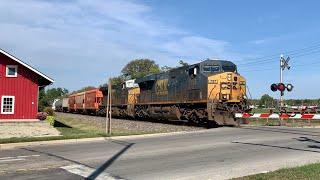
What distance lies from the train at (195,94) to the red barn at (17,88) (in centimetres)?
894

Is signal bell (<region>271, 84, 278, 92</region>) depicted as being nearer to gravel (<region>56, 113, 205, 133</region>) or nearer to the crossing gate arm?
the crossing gate arm

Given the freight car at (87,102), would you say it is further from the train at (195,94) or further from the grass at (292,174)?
the grass at (292,174)

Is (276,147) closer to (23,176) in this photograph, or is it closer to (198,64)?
(23,176)

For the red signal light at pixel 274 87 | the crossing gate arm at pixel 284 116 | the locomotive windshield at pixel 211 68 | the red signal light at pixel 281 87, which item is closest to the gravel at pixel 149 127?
the crossing gate arm at pixel 284 116

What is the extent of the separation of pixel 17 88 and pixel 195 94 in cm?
1224

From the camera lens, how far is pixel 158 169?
468 inches

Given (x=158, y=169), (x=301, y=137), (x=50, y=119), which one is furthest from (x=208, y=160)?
(x=50, y=119)

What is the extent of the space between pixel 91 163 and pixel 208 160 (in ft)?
10.8

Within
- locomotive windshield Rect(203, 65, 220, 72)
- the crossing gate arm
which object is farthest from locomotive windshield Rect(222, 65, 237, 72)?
the crossing gate arm

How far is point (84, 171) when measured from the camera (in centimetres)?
1174

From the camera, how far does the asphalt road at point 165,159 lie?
37.1 ft

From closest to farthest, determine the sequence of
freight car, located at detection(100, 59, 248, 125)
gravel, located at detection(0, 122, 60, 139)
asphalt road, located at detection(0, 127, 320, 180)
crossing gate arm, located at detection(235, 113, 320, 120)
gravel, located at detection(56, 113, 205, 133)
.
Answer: asphalt road, located at detection(0, 127, 320, 180)
crossing gate arm, located at detection(235, 113, 320, 120)
gravel, located at detection(0, 122, 60, 139)
gravel, located at detection(56, 113, 205, 133)
freight car, located at detection(100, 59, 248, 125)

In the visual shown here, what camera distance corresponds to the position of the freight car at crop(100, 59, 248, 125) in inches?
1126

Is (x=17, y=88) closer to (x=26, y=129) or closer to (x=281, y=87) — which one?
(x=26, y=129)
